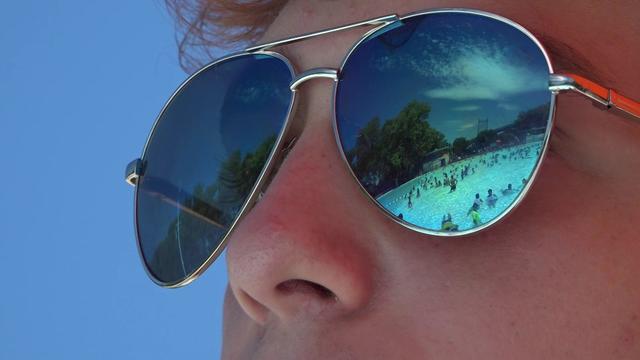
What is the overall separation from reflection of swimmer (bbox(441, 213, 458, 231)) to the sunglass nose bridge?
0.21 metres

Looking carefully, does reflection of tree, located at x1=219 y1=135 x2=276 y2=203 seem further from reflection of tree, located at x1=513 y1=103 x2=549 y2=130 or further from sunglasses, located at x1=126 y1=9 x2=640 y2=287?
reflection of tree, located at x1=513 y1=103 x2=549 y2=130

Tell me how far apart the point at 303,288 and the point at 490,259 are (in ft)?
0.61

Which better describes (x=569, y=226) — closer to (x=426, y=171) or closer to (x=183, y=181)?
(x=426, y=171)

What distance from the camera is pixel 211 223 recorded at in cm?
98

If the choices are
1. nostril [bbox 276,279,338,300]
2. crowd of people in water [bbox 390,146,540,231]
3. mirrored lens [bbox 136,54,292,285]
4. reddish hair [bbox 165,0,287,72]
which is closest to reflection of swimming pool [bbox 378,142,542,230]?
crowd of people in water [bbox 390,146,540,231]

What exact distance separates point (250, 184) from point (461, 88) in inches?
13.0

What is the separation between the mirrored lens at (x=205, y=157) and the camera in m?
0.94

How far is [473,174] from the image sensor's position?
689 mm

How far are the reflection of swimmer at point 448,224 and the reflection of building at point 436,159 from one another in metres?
0.05

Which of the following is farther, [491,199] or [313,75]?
[313,75]

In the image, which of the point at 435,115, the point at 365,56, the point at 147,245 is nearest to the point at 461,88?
the point at 435,115

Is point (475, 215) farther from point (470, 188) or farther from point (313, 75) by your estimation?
point (313, 75)

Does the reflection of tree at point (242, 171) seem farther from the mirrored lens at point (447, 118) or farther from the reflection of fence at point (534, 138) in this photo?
the reflection of fence at point (534, 138)

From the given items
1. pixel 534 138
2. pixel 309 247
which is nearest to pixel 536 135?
pixel 534 138
